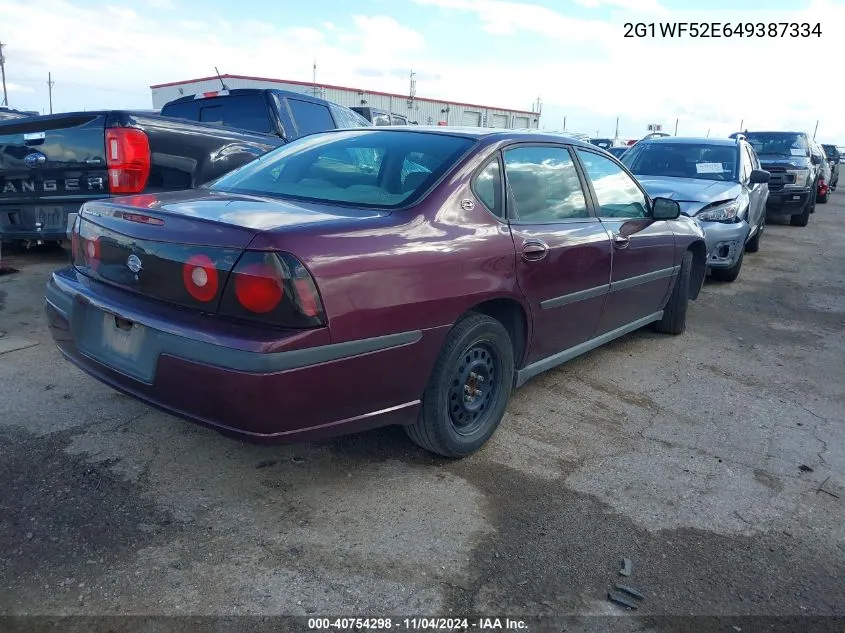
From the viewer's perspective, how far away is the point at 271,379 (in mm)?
2230

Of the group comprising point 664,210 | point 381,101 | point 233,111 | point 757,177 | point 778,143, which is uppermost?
point 381,101

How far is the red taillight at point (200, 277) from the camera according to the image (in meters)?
2.34

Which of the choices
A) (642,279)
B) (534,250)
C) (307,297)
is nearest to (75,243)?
(307,297)

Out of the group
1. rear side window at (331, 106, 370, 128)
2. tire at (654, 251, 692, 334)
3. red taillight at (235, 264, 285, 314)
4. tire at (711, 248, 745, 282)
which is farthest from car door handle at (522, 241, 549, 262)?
tire at (711, 248, 745, 282)

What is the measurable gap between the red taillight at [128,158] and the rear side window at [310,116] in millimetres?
2105

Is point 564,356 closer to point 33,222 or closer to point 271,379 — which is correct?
point 271,379

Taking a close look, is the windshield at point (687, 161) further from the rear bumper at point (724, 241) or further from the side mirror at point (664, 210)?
the side mirror at point (664, 210)

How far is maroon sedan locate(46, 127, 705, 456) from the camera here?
2293 millimetres

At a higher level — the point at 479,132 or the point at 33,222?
the point at 479,132

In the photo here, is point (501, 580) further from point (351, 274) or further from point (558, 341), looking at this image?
point (558, 341)

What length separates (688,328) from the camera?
5.67 m

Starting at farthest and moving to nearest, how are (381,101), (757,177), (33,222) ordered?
1. (381,101)
2. (757,177)
3. (33,222)

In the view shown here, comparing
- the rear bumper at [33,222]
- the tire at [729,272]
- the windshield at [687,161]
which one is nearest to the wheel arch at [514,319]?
the rear bumper at [33,222]

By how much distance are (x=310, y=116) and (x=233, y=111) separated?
0.79m
